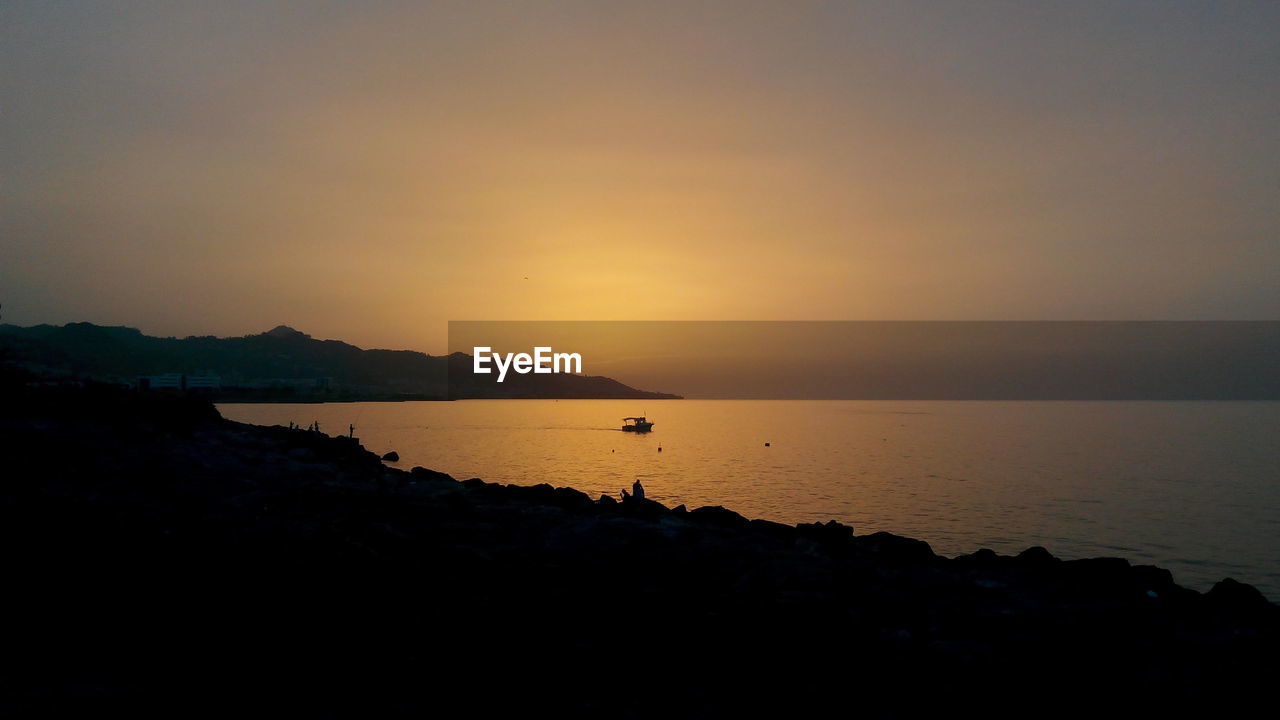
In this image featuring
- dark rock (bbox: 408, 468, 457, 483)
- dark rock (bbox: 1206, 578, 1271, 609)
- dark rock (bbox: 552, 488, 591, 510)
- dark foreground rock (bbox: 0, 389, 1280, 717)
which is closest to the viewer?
dark foreground rock (bbox: 0, 389, 1280, 717)

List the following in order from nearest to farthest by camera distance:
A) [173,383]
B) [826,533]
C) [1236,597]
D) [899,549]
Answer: [1236,597] → [899,549] → [826,533] → [173,383]

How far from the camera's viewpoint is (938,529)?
43.9 meters

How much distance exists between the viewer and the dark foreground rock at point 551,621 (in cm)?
1112

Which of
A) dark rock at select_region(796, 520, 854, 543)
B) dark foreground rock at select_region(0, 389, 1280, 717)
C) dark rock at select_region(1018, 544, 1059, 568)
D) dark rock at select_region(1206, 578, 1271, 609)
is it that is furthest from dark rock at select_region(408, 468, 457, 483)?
dark rock at select_region(1206, 578, 1271, 609)

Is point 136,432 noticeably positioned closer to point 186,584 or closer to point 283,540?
point 283,540

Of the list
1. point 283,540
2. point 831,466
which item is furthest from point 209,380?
point 283,540

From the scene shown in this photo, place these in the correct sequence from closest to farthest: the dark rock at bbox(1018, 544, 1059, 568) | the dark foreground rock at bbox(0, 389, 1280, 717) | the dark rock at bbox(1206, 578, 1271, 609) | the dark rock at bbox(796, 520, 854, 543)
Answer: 1. the dark foreground rock at bbox(0, 389, 1280, 717)
2. the dark rock at bbox(1206, 578, 1271, 609)
3. the dark rock at bbox(1018, 544, 1059, 568)
4. the dark rock at bbox(796, 520, 854, 543)

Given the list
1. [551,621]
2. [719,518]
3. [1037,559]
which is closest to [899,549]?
[1037,559]

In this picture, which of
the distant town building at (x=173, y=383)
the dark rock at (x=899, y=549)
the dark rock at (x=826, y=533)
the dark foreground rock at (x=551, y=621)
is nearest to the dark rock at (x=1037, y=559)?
the dark foreground rock at (x=551, y=621)

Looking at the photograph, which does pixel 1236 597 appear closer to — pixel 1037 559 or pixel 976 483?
pixel 1037 559

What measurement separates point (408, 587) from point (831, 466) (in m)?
71.9

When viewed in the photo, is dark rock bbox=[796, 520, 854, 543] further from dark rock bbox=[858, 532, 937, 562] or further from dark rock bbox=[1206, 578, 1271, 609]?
dark rock bbox=[1206, 578, 1271, 609]

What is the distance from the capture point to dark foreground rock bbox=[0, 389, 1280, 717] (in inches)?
438

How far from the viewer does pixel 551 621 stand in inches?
567
